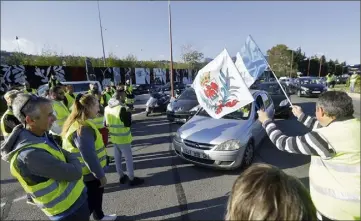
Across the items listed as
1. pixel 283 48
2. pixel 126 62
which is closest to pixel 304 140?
pixel 126 62

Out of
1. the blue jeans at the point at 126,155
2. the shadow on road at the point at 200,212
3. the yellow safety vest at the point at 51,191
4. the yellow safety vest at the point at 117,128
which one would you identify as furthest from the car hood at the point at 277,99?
the yellow safety vest at the point at 51,191

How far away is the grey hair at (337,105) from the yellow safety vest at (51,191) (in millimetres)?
2296

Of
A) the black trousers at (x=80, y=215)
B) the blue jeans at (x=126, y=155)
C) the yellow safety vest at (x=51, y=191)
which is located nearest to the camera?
the yellow safety vest at (x=51, y=191)

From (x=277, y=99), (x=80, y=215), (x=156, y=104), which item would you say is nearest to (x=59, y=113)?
(x=80, y=215)

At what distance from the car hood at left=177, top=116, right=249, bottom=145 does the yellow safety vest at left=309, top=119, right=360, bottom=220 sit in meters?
2.67

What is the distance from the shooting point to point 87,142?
9.07ft

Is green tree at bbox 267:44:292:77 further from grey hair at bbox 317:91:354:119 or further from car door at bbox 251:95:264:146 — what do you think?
grey hair at bbox 317:91:354:119

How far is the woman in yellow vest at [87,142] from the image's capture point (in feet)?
9.12

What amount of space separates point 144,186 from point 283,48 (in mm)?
64491

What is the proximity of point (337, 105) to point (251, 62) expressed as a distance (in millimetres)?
2499

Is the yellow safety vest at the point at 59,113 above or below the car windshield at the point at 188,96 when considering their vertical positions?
above

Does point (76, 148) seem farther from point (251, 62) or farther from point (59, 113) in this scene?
point (251, 62)

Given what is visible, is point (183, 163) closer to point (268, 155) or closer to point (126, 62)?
point (268, 155)

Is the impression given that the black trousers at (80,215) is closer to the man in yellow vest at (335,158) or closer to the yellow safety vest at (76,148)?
the yellow safety vest at (76,148)
